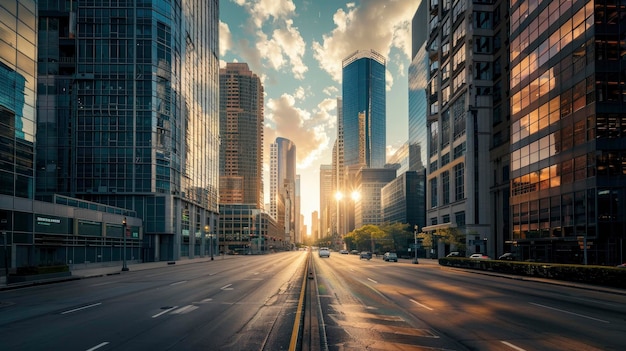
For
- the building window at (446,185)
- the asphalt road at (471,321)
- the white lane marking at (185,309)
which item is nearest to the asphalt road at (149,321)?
the white lane marking at (185,309)

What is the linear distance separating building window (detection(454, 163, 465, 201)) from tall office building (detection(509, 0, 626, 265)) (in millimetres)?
17727

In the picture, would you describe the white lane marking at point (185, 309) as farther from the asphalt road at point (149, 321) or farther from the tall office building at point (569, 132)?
the tall office building at point (569, 132)

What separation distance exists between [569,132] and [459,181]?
108ft

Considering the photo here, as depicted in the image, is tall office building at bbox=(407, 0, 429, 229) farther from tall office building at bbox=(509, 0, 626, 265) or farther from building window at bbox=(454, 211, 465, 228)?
tall office building at bbox=(509, 0, 626, 265)

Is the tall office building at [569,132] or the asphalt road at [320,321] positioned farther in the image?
the tall office building at [569,132]

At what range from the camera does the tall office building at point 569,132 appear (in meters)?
39.4

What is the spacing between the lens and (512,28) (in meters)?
57.9

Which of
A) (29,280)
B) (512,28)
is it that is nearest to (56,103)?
(29,280)

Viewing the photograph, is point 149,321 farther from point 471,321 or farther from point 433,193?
point 433,193

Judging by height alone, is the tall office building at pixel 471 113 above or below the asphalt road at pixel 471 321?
above

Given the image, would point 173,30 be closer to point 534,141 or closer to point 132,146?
point 132,146

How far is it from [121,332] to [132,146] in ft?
214

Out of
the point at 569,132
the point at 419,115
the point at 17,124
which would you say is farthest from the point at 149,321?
the point at 419,115

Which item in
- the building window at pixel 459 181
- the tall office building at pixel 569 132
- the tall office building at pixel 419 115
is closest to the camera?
the tall office building at pixel 569 132
